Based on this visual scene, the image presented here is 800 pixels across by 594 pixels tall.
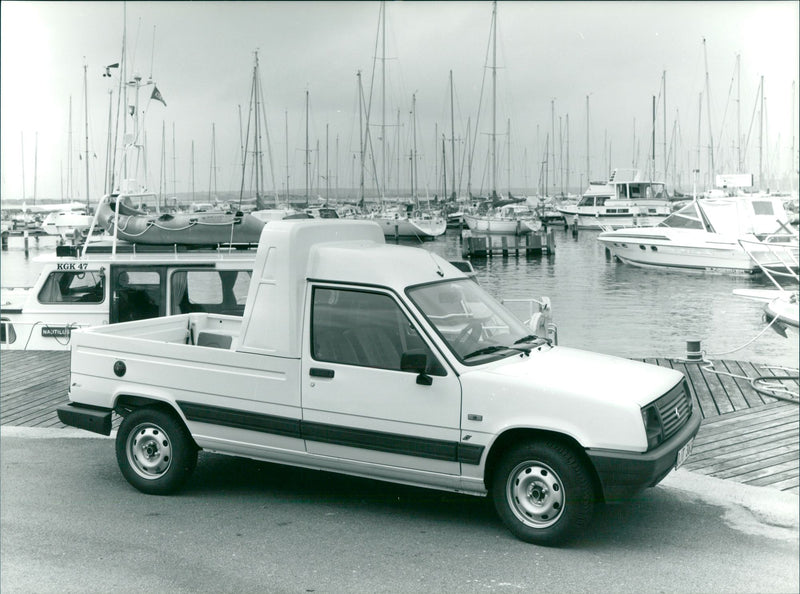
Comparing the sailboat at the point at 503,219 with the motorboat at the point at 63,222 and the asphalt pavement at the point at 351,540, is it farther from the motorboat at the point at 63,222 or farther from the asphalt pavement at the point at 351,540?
the asphalt pavement at the point at 351,540

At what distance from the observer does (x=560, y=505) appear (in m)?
5.04

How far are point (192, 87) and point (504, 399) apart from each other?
49.4 feet

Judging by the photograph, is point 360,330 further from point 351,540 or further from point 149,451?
point 149,451

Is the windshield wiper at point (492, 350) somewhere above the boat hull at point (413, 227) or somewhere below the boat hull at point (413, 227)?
below

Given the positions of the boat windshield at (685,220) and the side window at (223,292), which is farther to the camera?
the boat windshield at (685,220)

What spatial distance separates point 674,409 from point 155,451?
11.1ft

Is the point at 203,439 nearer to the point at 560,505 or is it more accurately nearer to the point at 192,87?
the point at 560,505

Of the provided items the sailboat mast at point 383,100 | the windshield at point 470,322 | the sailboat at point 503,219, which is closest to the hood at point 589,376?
the windshield at point 470,322

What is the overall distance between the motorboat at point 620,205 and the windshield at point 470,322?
15.0 metres

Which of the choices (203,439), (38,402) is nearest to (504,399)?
(203,439)

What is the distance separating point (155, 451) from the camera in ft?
20.3

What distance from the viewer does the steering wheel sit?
5531 mm

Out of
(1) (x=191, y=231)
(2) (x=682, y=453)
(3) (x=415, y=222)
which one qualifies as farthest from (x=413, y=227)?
(2) (x=682, y=453)

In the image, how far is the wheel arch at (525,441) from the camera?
16.5 ft
